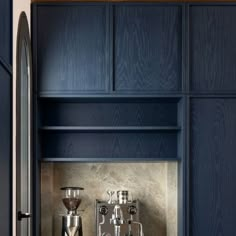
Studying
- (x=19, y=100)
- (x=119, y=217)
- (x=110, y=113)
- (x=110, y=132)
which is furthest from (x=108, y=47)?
(x=119, y=217)

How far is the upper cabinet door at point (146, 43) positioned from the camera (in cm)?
403

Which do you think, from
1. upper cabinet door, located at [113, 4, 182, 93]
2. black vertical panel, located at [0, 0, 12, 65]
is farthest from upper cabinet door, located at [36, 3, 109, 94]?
black vertical panel, located at [0, 0, 12, 65]

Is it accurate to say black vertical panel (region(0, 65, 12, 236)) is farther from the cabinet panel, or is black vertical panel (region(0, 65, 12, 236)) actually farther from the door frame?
the cabinet panel

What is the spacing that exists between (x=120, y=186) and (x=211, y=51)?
1.27 m

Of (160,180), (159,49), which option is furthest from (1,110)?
(160,180)

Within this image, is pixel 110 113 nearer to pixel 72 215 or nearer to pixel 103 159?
pixel 103 159

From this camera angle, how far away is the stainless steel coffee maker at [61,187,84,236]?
161 inches

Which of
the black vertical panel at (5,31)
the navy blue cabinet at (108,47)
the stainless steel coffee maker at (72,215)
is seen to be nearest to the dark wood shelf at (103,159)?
the stainless steel coffee maker at (72,215)

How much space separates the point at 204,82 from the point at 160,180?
0.89 metres

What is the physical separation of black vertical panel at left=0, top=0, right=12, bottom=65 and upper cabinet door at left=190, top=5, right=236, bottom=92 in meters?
1.52

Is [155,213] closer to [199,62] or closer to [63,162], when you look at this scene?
[63,162]

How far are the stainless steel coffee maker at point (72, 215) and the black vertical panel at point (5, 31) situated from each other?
59.5 inches

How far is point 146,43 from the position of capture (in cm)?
404

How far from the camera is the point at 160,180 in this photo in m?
4.41
